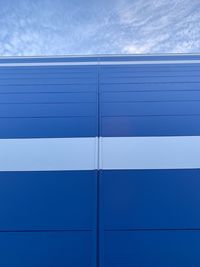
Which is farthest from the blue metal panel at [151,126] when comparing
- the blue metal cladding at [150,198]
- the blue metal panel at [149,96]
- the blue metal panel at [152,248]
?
the blue metal panel at [152,248]

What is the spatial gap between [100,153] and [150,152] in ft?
2.08

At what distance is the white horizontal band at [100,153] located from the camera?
4.35m

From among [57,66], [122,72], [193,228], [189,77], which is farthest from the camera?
[57,66]

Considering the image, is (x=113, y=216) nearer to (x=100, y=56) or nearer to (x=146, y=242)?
(x=146, y=242)

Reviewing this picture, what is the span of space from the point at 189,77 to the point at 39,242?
16.1 ft

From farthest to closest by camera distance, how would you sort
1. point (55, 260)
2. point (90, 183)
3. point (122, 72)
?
point (122, 72), point (90, 183), point (55, 260)

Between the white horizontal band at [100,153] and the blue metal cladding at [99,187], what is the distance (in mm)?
23

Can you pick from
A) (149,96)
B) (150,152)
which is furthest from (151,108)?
(150,152)

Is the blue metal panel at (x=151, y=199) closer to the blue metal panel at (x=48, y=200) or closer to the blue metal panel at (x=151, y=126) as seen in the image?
the blue metal panel at (x=48, y=200)

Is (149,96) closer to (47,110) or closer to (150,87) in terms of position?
(150,87)

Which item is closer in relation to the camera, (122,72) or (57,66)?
(122,72)

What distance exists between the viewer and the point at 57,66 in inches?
324

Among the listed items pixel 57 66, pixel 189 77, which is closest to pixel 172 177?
pixel 189 77

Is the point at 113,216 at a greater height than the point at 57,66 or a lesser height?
lesser
